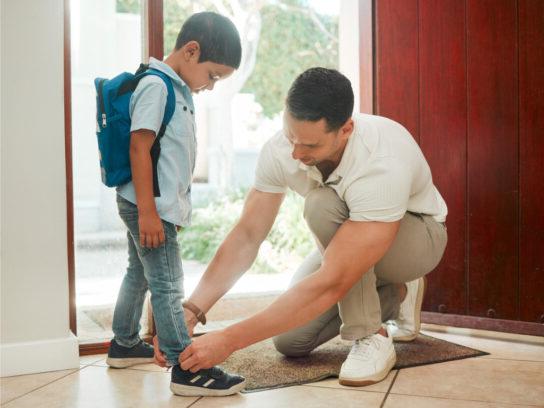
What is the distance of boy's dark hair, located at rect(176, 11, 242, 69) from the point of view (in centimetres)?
154

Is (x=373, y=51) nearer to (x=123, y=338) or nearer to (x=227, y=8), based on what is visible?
(x=123, y=338)

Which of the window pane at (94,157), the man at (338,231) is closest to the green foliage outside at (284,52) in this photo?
the window pane at (94,157)

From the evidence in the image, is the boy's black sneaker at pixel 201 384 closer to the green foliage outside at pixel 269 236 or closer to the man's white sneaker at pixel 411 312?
the man's white sneaker at pixel 411 312

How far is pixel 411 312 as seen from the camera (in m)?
1.93

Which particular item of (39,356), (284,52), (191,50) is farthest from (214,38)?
(284,52)

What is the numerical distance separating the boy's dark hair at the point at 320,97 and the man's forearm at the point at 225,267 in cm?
42

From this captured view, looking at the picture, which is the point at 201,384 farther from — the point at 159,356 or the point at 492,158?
the point at 492,158

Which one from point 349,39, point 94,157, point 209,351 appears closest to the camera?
point 209,351

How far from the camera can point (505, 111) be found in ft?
6.84

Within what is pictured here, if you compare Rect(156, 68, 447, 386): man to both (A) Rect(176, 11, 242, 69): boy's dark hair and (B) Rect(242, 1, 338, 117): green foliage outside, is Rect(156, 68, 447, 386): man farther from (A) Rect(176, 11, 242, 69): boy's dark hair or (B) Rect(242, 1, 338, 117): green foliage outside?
(B) Rect(242, 1, 338, 117): green foliage outside

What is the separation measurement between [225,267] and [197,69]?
506 millimetres

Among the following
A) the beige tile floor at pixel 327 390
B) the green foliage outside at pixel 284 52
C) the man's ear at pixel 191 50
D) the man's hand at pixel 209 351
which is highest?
the green foliage outside at pixel 284 52

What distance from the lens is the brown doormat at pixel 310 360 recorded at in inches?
62.2

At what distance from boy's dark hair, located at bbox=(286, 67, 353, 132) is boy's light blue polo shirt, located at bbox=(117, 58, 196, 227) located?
308 mm
